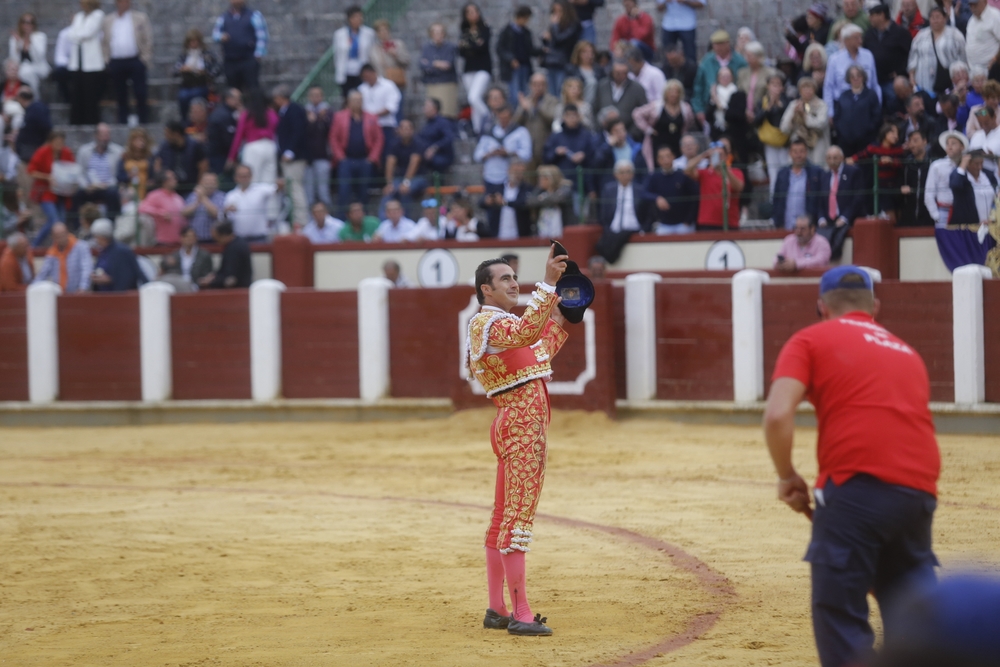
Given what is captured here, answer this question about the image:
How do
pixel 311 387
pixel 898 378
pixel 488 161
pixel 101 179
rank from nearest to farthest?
pixel 898 378 < pixel 311 387 < pixel 488 161 < pixel 101 179

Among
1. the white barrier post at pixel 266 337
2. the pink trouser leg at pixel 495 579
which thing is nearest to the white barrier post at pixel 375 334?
the white barrier post at pixel 266 337

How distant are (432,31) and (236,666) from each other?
1226 centimetres

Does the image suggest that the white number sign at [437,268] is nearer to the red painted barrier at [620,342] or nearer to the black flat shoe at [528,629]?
the red painted barrier at [620,342]

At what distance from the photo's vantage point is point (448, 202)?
1512cm

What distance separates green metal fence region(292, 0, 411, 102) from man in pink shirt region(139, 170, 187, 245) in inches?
111

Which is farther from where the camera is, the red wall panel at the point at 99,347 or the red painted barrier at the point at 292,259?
the red painted barrier at the point at 292,259

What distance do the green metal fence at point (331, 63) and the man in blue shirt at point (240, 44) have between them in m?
0.86

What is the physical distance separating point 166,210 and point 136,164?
1.01m

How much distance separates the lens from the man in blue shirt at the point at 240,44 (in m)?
17.0

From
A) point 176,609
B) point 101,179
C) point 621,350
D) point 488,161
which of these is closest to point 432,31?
point 488,161

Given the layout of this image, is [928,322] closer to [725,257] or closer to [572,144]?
[725,257]

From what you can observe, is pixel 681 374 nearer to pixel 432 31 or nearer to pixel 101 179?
pixel 432 31

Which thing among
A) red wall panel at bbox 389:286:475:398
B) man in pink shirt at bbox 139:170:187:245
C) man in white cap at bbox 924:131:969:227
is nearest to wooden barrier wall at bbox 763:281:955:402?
man in white cap at bbox 924:131:969:227

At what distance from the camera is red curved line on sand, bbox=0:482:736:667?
503 cm
